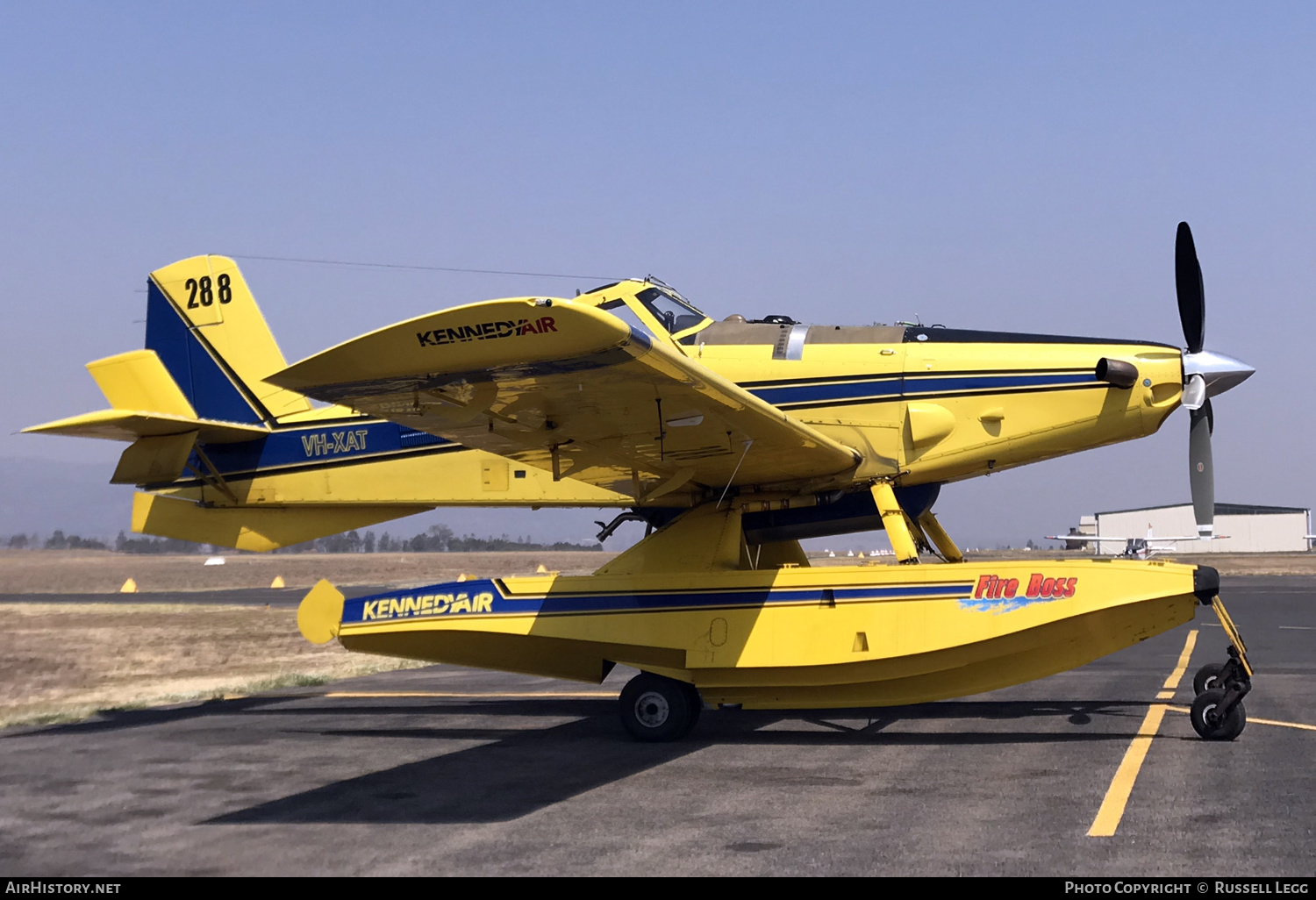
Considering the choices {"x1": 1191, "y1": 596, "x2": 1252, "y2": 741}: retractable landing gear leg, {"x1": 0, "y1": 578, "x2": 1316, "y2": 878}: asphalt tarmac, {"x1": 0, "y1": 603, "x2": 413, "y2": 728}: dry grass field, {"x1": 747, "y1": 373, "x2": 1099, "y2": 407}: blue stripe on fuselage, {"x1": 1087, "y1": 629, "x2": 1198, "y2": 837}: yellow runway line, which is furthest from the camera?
{"x1": 0, "y1": 603, "x2": 413, "y2": 728}: dry grass field

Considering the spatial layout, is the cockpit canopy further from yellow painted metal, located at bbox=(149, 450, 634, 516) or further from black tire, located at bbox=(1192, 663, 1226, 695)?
black tire, located at bbox=(1192, 663, 1226, 695)

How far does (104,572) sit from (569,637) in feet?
171

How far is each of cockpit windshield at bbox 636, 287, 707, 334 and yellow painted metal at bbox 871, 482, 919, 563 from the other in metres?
2.52

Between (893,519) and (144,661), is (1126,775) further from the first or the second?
(144,661)

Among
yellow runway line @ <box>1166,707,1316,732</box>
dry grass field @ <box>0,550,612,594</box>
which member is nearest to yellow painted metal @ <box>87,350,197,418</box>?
yellow runway line @ <box>1166,707,1316,732</box>

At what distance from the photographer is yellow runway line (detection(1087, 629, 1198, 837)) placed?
19.8 ft

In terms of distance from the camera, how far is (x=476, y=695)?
44.1 feet

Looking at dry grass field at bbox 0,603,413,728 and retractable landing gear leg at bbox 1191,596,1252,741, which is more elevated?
retractable landing gear leg at bbox 1191,596,1252,741

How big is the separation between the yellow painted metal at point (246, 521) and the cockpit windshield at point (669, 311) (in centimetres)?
373

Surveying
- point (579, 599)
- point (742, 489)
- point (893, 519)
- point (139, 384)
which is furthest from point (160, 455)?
point (893, 519)

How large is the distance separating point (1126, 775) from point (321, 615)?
7679 millimetres

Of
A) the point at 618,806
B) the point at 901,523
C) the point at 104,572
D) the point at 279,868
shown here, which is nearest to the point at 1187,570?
the point at 901,523

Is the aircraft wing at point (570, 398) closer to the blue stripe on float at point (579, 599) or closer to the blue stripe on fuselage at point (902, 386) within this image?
the blue stripe on fuselage at point (902, 386)

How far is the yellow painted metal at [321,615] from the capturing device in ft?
36.1
